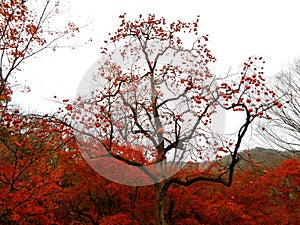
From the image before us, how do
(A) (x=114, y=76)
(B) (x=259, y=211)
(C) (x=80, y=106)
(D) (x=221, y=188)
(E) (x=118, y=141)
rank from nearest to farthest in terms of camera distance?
(C) (x=80, y=106), (A) (x=114, y=76), (E) (x=118, y=141), (B) (x=259, y=211), (D) (x=221, y=188)

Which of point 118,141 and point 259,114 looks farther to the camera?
point 118,141

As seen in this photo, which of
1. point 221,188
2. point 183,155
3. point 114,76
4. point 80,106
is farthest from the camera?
point 221,188

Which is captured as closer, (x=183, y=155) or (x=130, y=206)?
Result: (x=183, y=155)

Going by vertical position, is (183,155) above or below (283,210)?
above

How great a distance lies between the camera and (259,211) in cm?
1287

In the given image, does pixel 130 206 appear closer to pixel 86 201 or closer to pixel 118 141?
pixel 86 201

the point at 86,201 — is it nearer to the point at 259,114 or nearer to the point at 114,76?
the point at 114,76

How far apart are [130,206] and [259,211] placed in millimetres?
5792

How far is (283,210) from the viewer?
39.4ft

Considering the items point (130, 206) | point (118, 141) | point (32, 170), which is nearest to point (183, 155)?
point (118, 141)

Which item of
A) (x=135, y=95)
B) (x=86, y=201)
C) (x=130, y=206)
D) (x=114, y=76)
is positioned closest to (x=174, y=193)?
(x=130, y=206)

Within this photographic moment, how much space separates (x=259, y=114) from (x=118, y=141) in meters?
6.09

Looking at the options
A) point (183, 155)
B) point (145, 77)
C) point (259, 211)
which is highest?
point (145, 77)

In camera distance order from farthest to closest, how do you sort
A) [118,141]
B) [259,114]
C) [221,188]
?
[221,188] → [118,141] → [259,114]
